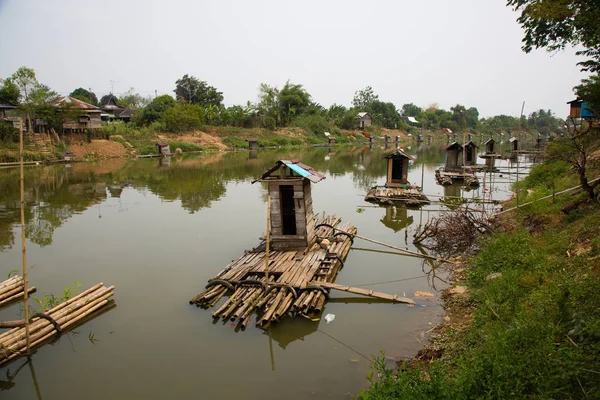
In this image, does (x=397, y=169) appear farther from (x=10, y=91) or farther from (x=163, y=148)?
(x=10, y=91)

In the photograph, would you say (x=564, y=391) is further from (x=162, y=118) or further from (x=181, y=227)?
Answer: (x=162, y=118)

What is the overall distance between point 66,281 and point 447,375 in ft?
29.1

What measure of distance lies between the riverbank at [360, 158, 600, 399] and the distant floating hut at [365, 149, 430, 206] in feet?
23.7

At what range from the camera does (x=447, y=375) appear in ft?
17.3

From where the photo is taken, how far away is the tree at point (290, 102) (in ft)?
229

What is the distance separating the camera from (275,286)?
8203mm

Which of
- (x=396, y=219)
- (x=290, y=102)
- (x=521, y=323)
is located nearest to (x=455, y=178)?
(x=396, y=219)

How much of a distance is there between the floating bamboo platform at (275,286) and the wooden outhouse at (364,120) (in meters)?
70.6

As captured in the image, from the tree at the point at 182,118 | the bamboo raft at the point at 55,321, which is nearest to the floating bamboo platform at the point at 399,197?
the bamboo raft at the point at 55,321

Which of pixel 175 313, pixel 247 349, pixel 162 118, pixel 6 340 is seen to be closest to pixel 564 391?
pixel 247 349

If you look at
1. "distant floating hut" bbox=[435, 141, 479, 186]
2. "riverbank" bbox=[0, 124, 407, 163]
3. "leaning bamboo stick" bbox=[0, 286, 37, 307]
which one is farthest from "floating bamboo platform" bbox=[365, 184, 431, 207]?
"riverbank" bbox=[0, 124, 407, 163]

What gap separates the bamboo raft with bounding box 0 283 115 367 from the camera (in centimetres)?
655

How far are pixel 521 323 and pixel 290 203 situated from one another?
6730 millimetres

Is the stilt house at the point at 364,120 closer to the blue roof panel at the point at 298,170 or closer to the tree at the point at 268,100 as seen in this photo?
the tree at the point at 268,100
